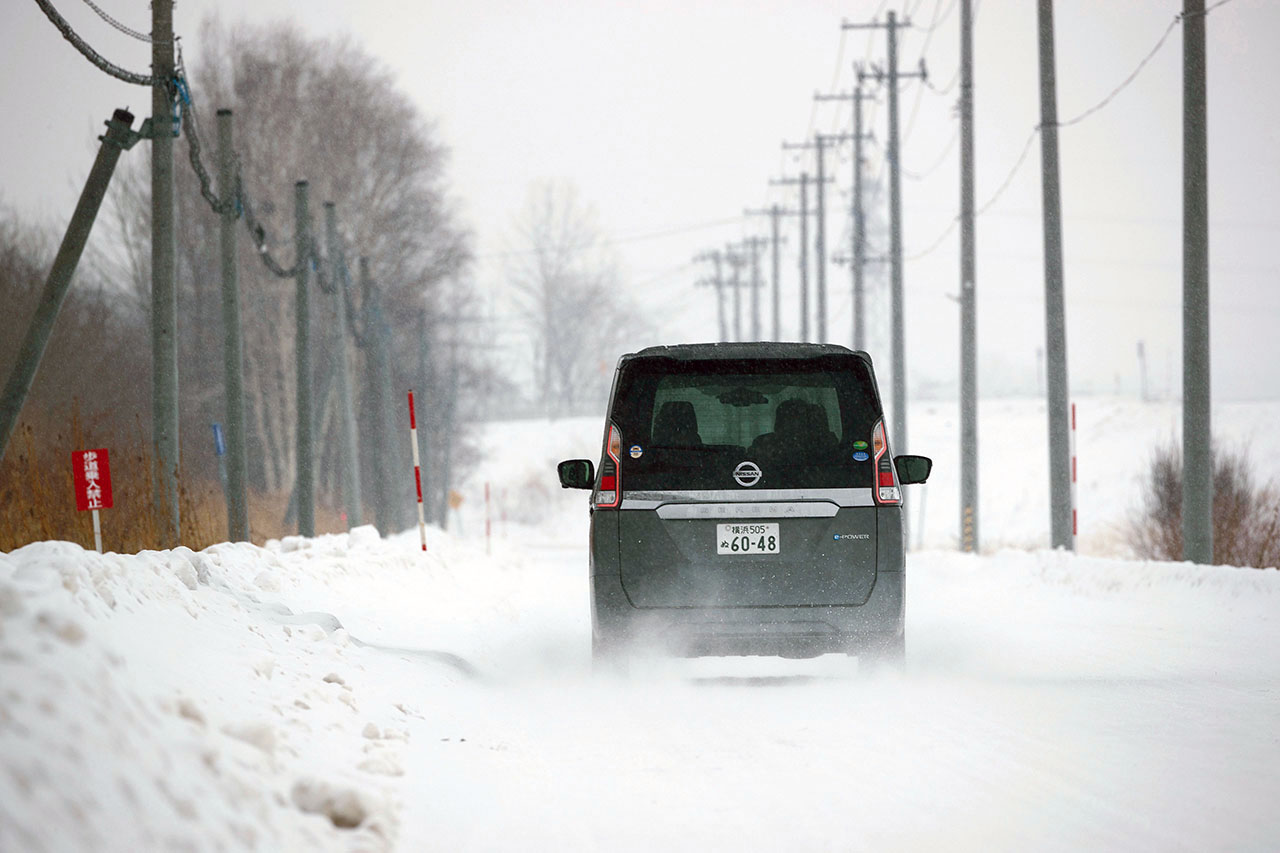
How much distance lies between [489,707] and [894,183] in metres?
28.0

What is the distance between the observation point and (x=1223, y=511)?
20.8 m

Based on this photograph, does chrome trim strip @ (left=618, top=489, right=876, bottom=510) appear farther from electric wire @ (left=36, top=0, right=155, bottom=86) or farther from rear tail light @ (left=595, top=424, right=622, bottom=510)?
electric wire @ (left=36, top=0, right=155, bottom=86)

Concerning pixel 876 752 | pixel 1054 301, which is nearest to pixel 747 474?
pixel 876 752

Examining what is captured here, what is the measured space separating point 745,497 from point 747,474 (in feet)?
0.41

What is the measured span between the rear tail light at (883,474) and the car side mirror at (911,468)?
1.37 feet

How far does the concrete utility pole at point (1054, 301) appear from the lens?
21000mm

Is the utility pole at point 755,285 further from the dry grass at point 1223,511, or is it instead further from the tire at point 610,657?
the tire at point 610,657

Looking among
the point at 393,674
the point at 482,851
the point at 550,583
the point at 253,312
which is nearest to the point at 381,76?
the point at 253,312

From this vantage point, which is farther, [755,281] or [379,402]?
[755,281]

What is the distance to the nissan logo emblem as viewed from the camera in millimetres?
7461

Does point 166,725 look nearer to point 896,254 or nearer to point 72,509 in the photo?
point 72,509

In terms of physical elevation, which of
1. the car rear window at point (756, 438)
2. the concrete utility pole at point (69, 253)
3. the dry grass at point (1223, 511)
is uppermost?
the concrete utility pole at point (69, 253)

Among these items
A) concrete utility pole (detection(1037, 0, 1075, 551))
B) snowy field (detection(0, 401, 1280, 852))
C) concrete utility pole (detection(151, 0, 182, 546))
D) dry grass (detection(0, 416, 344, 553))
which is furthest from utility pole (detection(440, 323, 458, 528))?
snowy field (detection(0, 401, 1280, 852))

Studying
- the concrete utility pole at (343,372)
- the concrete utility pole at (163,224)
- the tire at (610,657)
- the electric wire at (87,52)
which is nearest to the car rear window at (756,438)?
the tire at (610,657)
